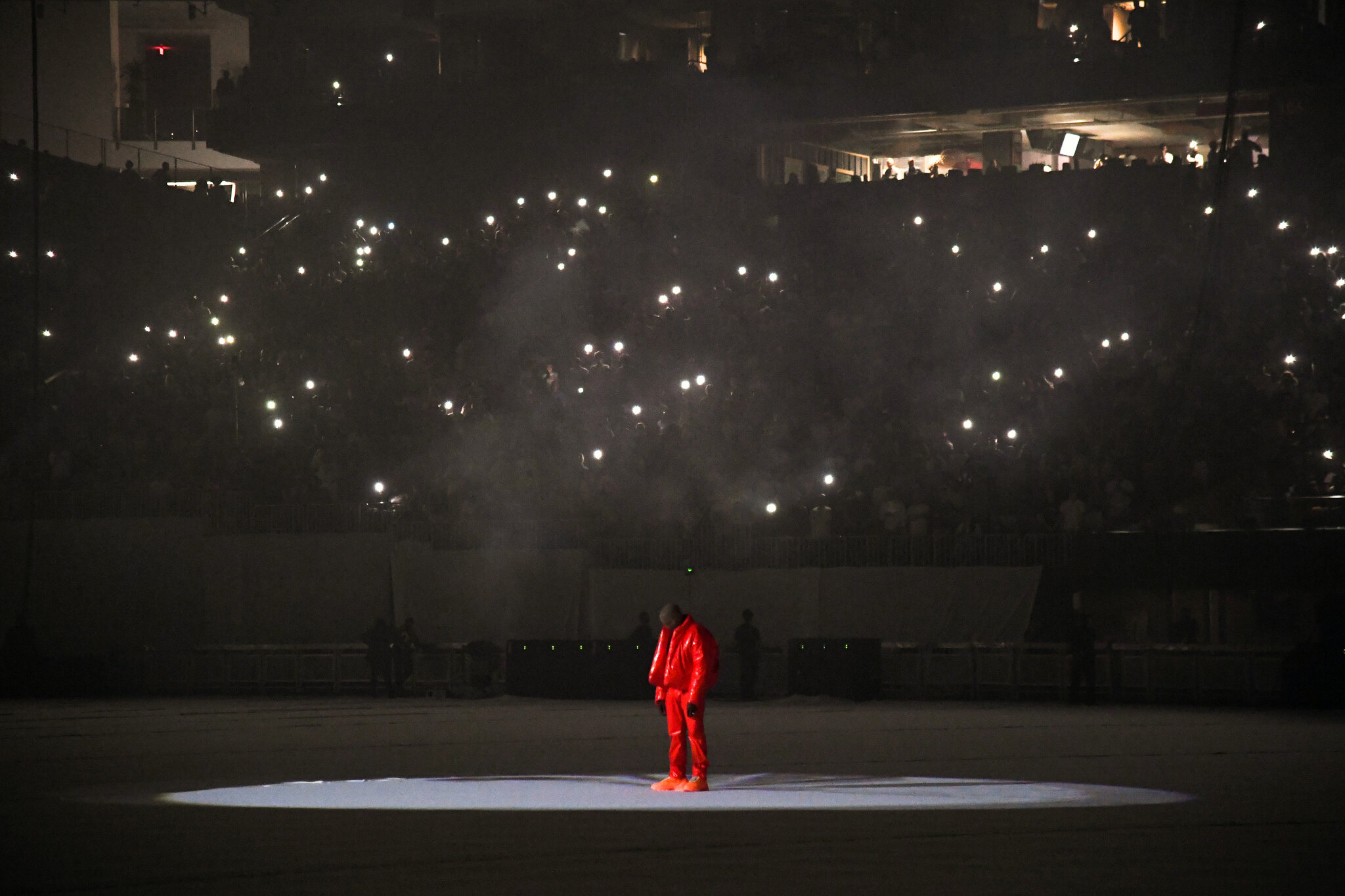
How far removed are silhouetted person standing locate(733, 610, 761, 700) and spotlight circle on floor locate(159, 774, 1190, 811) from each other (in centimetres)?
1170

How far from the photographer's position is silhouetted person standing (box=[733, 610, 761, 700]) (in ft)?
87.1

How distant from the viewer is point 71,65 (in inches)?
1874

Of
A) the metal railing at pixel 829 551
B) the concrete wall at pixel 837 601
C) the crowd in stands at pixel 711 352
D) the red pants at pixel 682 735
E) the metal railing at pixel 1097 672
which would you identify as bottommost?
the metal railing at pixel 1097 672

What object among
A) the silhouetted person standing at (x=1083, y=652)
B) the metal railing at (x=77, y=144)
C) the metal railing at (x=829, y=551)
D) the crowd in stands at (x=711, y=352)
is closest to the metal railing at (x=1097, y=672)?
the silhouetted person standing at (x=1083, y=652)

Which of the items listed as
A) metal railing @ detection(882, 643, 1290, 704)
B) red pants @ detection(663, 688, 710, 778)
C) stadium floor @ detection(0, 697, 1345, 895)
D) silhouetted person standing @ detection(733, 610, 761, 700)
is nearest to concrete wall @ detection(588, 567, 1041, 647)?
metal railing @ detection(882, 643, 1290, 704)

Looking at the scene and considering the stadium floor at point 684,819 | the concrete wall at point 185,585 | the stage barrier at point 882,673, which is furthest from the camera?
the concrete wall at point 185,585

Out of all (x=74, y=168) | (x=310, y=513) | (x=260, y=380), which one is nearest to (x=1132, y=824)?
(x=310, y=513)

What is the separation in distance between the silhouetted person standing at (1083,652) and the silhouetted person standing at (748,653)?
192 inches

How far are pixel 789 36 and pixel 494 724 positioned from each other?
23766 mm

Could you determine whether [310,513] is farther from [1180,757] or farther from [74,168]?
[1180,757]

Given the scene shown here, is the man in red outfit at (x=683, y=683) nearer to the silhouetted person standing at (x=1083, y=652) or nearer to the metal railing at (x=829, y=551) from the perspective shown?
the silhouetted person standing at (x=1083, y=652)

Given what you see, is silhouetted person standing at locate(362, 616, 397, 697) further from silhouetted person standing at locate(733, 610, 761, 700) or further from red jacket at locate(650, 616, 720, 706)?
red jacket at locate(650, 616, 720, 706)

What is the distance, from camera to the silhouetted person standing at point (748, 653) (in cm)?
2656

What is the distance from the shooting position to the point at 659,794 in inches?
527
